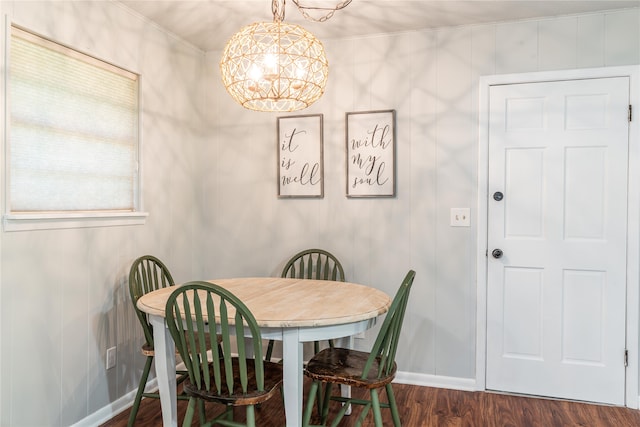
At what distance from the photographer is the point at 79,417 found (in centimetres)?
244

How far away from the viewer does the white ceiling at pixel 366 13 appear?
2697mm

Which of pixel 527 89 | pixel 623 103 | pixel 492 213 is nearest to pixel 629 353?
pixel 492 213

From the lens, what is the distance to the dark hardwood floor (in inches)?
101

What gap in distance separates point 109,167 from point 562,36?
2.82 meters

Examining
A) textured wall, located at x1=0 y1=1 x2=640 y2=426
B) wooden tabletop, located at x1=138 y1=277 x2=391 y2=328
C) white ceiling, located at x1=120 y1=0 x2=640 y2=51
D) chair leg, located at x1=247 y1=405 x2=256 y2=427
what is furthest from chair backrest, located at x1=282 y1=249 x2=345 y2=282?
white ceiling, located at x1=120 y1=0 x2=640 y2=51

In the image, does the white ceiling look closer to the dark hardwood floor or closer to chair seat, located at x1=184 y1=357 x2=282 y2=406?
chair seat, located at x1=184 y1=357 x2=282 y2=406

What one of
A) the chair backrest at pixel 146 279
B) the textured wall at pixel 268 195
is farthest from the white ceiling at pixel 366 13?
the chair backrest at pixel 146 279

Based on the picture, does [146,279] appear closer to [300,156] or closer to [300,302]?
[300,302]

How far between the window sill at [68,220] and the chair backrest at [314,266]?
1019 millimetres

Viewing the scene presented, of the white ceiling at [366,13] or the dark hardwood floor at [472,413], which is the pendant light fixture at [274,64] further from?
the dark hardwood floor at [472,413]

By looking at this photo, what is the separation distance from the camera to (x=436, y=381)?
310cm

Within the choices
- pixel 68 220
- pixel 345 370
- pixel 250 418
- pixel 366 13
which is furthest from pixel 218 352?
pixel 366 13

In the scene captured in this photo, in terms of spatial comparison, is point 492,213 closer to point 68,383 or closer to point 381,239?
point 381,239

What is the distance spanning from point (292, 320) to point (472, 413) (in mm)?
1459
